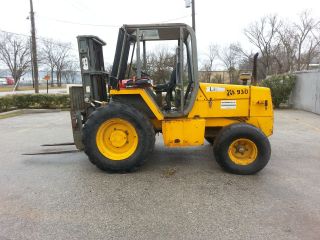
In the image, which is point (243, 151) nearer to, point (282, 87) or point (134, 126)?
point (134, 126)

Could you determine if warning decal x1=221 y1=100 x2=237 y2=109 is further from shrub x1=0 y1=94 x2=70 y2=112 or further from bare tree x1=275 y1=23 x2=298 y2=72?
bare tree x1=275 y1=23 x2=298 y2=72

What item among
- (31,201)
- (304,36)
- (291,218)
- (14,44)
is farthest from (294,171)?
(14,44)

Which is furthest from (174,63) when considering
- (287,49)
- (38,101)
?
(287,49)

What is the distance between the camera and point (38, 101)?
18.7 metres

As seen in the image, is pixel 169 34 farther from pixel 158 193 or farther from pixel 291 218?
pixel 291 218

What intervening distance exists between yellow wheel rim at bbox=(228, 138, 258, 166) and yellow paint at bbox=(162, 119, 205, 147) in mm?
576

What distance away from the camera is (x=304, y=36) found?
41.8 m

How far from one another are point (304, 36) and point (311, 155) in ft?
129

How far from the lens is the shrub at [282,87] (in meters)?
17.5

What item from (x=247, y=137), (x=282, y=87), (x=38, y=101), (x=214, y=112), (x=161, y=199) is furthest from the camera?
(x=38, y=101)

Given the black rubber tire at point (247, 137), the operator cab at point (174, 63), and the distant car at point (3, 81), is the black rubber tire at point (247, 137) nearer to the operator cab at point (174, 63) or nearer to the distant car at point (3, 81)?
the operator cab at point (174, 63)

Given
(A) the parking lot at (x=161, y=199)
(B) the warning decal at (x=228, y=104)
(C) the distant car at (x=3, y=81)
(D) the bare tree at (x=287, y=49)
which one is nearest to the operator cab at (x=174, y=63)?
(B) the warning decal at (x=228, y=104)

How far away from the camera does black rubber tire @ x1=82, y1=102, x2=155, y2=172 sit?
225 inches

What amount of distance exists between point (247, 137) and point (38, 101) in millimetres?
15457
